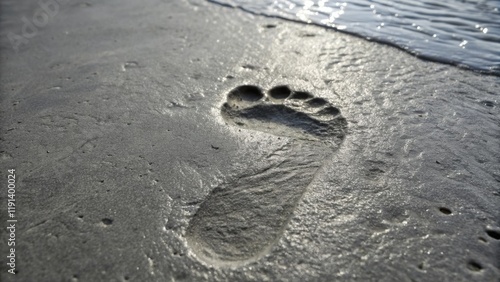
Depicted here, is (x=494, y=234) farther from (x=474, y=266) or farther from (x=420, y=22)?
(x=420, y=22)

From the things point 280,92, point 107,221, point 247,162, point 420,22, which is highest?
point 420,22

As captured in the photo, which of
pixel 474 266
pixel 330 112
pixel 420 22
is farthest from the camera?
pixel 420 22

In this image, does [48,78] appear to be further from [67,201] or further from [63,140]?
[67,201]

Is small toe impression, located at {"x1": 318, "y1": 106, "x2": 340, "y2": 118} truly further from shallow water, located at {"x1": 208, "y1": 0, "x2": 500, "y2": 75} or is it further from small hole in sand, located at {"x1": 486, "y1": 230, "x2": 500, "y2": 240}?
shallow water, located at {"x1": 208, "y1": 0, "x2": 500, "y2": 75}

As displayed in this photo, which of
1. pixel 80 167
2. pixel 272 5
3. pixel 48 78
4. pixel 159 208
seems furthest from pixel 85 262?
pixel 272 5

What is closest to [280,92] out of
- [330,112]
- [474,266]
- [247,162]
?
[330,112]

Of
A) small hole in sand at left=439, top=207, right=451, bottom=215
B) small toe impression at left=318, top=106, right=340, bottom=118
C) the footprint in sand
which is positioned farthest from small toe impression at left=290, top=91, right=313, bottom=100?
small hole in sand at left=439, top=207, right=451, bottom=215

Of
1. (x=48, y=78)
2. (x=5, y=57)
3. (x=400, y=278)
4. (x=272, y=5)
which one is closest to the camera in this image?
(x=400, y=278)
